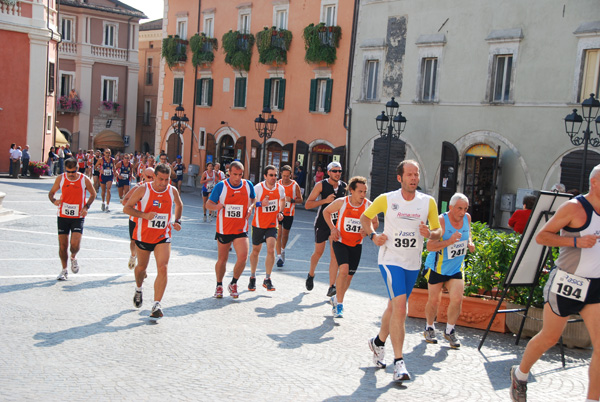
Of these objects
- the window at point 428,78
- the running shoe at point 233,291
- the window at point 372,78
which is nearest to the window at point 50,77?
the window at point 372,78

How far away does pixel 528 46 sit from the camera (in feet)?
79.2

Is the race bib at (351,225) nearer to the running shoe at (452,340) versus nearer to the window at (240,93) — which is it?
the running shoe at (452,340)

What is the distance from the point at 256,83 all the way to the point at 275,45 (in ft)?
8.65

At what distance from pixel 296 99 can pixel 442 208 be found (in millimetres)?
11835

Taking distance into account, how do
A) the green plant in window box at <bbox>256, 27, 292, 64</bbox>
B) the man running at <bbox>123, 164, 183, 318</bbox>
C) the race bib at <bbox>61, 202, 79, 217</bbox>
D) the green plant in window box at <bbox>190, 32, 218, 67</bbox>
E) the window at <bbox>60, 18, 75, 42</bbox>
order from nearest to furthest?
the man running at <bbox>123, 164, 183, 318</bbox> → the race bib at <bbox>61, 202, 79, 217</bbox> → the green plant in window box at <bbox>256, 27, 292, 64</bbox> → the green plant in window box at <bbox>190, 32, 218, 67</bbox> → the window at <bbox>60, 18, 75, 42</bbox>

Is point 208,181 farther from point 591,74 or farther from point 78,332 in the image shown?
point 78,332

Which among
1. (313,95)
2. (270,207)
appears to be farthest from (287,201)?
(313,95)

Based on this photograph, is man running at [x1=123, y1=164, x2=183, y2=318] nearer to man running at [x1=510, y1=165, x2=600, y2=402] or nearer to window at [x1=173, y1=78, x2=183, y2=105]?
man running at [x1=510, y1=165, x2=600, y2=402]

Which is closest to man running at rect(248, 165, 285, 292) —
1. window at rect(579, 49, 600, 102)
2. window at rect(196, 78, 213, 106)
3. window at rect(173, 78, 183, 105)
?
window at rect(579, 49, 600, 102)

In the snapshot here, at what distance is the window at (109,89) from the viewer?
53.9m

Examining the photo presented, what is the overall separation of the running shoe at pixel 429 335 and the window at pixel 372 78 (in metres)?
22.5

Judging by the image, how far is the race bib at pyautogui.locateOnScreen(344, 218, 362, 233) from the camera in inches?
377

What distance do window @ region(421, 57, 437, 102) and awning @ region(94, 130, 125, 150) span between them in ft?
105

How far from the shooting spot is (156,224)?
29.5 ft
